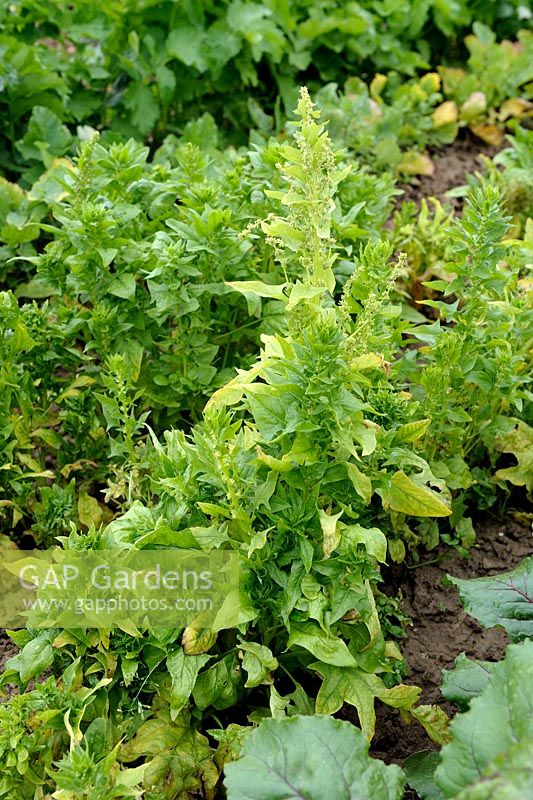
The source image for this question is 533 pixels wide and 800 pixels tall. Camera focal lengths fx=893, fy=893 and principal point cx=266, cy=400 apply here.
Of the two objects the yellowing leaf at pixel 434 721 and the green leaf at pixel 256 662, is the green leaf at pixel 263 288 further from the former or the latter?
the yellowing leaf at pixel 434 721

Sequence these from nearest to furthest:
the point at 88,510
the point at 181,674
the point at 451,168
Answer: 1. the point at 181,674
2. the point at 88,510
3. the point at 451,168

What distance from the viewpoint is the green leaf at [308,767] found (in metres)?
1.77

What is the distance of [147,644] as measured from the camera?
2254 millimetres

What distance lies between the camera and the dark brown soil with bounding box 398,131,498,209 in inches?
189

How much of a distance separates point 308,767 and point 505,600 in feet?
2.51

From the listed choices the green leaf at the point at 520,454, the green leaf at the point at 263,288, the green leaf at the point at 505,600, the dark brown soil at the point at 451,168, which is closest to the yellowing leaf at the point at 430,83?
the dark brown soil at the point at 451,168

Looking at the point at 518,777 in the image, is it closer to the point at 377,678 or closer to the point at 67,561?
the point at 377,678

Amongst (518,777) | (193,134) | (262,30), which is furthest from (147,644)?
(262,30)

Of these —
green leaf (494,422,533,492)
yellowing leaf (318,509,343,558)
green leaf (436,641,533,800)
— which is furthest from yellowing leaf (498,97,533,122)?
green leaf (436,641,533,800)

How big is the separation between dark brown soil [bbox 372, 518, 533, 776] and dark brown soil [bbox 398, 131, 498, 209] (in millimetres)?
2246

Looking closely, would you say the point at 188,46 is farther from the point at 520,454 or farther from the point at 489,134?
the point at 520,454

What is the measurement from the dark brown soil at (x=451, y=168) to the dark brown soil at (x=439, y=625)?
2.25 metres

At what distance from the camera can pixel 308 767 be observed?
1.82 metres

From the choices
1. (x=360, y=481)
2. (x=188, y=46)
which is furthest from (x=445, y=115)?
(x=360, y=481)
